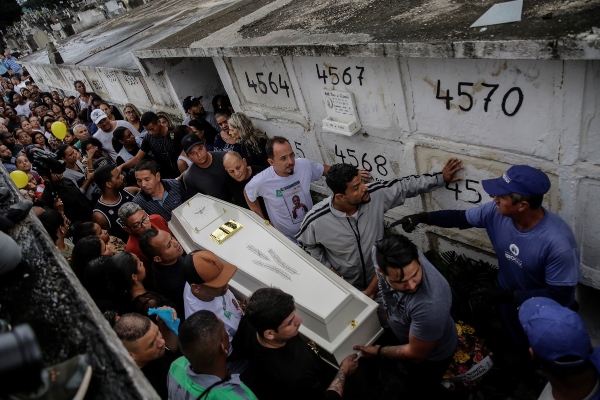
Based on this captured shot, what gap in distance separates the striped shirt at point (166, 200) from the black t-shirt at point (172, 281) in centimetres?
117

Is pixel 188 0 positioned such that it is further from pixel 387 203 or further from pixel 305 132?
pixel 387 203

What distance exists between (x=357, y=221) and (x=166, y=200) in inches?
96.3

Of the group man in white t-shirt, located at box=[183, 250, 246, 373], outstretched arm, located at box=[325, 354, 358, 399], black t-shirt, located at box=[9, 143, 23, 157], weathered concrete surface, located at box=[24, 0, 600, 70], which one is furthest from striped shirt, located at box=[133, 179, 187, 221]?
black t-shirt, located at box=[9, 143, 23, 157]

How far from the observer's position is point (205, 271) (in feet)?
9.19

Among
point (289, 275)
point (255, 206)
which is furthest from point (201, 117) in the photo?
point (289, 275)

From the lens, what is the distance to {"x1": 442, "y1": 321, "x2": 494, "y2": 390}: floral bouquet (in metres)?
2.97

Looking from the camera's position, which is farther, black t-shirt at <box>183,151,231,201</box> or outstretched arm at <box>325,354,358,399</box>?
black t-shirt at <box>183,151,231,201</box>

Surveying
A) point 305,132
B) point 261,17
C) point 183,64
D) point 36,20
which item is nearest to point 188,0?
point 183,64

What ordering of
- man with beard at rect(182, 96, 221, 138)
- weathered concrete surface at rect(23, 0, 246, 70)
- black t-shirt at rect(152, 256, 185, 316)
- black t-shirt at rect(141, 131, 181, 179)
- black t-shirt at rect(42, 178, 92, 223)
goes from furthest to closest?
weathered concrete surface at rect(23, 0, 246, 70), man with beard at rect(182, 96, 221, 138), black t-shirt at rect(141, 131, 181, 179), black t-shirt at rect(42, 178, 92, 223), black t-shirt at rect(152, 256, 185, 316)

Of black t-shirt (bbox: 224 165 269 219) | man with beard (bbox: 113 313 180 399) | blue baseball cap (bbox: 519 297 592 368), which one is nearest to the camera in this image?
blue baseball cap (bbox: 519 297 592 368)

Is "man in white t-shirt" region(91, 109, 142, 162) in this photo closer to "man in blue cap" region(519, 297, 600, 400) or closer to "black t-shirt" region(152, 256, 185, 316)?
"black t-shirt" region(152, 256, 185, 316)

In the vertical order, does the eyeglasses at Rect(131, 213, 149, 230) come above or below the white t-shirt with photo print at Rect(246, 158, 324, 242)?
above

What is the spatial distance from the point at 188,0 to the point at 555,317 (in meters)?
13.6

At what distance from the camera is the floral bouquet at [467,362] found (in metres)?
2.97
